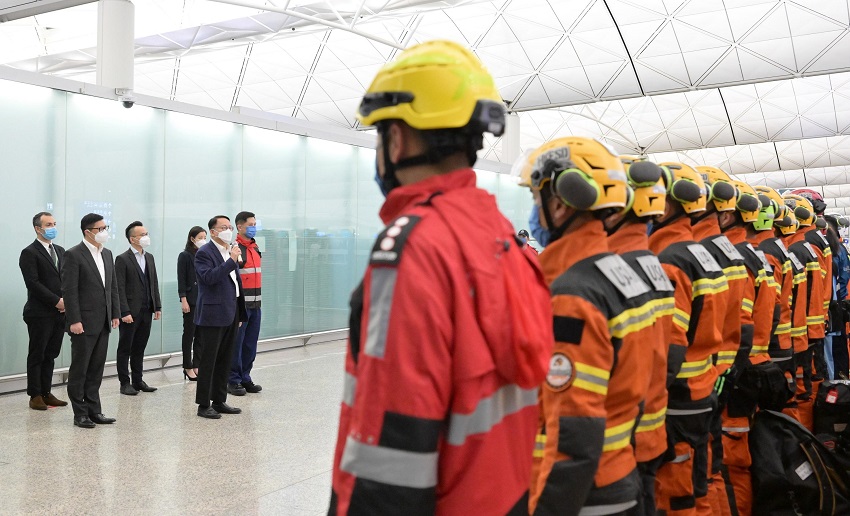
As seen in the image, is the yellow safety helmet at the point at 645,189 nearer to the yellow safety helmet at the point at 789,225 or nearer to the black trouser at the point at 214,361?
the yellow safety helmet at the point at 789,225

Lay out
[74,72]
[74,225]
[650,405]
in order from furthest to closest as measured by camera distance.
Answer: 1. [74,72]
2. [74,225]
3. [650,405]

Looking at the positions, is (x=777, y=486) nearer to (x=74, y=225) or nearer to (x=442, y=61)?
(x=442, y=61)

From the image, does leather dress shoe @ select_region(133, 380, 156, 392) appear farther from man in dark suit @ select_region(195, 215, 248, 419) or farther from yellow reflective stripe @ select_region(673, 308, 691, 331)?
yellow reflective stripe @ select_region(673, 308, 691, 331)

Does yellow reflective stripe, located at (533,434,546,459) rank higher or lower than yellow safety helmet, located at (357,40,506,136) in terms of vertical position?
lower

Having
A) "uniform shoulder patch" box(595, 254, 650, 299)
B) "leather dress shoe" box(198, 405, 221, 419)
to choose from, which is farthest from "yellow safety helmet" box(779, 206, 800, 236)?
"leather dress shoe" box(198, 405, 221, 419)

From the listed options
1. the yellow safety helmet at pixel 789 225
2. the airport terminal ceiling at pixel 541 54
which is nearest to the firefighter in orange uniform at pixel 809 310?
the yellow safety helmet at pixel 789 225

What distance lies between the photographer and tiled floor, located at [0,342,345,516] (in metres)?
5.58

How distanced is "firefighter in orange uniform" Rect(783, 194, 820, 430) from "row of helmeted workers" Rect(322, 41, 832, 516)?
2.18m

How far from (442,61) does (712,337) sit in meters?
3.01

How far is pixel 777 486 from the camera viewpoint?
207 inches

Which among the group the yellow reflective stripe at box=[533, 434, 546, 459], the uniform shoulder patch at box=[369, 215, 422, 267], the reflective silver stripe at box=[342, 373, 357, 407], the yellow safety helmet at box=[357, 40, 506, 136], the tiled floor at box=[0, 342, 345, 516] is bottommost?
the tiled floor at box=[0, 342, 345, 516]

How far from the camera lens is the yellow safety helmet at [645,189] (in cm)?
376

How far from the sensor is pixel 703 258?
4.26 metres

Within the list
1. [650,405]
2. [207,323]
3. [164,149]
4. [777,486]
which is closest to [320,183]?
[164,149]
